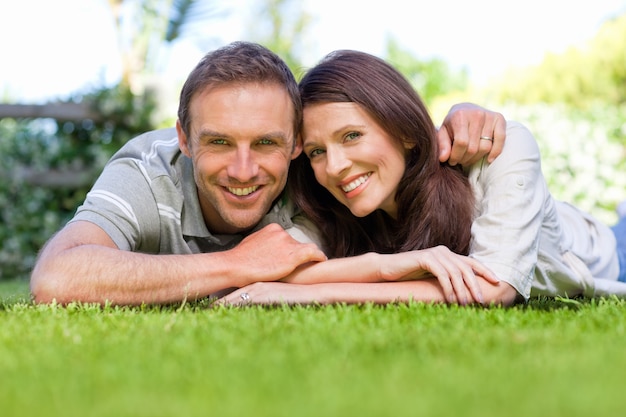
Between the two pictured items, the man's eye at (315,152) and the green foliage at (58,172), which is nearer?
the man's eye at (315,152)

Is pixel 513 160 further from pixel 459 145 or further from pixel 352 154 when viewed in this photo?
pixel 352 154

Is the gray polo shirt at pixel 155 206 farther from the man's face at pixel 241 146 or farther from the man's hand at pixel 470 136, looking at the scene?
the man's hand at pixel 470 136

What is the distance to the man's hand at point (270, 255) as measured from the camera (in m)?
3.68

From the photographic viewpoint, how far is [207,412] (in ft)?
5.16

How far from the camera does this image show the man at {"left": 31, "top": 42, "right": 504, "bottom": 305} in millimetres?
3424

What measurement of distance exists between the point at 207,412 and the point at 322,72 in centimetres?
284

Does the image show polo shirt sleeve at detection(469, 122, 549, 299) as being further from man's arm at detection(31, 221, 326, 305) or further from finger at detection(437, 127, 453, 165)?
man's arm at detection(31, 221, 326, 305)

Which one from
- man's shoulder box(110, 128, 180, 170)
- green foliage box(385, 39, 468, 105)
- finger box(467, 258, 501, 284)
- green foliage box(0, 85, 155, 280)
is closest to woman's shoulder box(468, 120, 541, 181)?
finger box(467, 258, 501, 284)

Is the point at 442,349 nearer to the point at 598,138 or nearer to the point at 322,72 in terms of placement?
the point at 322,72

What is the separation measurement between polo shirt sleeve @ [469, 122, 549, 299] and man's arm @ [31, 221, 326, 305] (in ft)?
2.95

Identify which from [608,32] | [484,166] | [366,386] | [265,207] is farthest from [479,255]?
[608,32]

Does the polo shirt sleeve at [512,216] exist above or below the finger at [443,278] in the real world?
above

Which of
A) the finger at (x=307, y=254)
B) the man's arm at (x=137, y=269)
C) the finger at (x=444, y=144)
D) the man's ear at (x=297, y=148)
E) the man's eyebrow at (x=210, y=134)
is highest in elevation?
the finger at (x=444, y=144)

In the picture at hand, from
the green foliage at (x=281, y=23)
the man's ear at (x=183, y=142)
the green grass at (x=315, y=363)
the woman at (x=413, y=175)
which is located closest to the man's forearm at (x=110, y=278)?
the green grass at (x=315, y=363)
